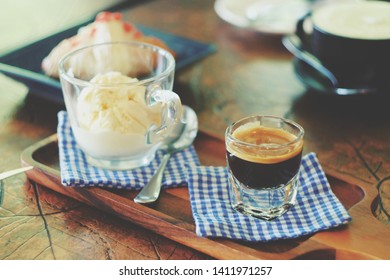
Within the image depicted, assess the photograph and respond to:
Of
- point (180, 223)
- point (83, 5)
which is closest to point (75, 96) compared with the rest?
point (180, 223)

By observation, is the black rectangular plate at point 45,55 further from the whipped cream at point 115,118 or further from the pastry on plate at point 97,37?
the whipped cream at point 115,118

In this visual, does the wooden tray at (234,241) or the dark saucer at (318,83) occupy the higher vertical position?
the wooden tray at (234,241)

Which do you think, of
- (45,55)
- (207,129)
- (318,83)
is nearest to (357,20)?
(318,83)

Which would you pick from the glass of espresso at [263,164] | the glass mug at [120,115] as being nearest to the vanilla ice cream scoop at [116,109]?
the glass mug at [120,115]

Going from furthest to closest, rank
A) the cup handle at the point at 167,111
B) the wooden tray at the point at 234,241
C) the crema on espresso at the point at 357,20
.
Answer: the crema on espresso at the point at 357,20 < the cup handle at the point at 167,111 < the wooden tray at the point at 234,241

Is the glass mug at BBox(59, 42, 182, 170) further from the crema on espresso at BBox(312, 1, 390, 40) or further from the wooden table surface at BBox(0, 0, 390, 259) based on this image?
the crema on espresso at BBox(312, 1, 390, 40)

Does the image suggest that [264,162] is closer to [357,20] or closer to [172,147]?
[172,147]

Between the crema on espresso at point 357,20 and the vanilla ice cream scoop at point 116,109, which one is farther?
the crema on espresso at point 357,20
